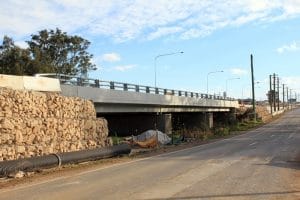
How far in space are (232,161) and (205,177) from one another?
245 inches

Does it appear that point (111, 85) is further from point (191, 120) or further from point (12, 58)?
point (191, 120)

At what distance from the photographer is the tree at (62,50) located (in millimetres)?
81312

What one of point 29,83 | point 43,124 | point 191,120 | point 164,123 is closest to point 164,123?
point 164,123

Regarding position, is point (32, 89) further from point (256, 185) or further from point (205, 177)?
point (256, 185)

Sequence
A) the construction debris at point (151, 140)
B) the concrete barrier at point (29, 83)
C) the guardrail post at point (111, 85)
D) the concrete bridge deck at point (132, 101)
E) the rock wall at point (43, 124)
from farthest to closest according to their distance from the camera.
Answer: the guardrail post at point (111, 85) < the construction debris at point (151, 140) < the concrete bridge deck at point (132, 101) < the concrete barrier at point (29, 83) < the rock wall at point (43, 124)

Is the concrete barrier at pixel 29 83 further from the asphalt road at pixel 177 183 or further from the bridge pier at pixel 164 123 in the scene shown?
the bridge pier at pixel 164 123

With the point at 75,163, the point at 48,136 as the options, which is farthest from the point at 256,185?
the point at 48,136

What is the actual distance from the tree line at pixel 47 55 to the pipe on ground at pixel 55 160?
42.1 m

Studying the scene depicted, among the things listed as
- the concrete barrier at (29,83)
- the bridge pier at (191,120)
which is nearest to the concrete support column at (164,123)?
the bridge pier at (191,120)

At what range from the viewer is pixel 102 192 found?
13.3 meters

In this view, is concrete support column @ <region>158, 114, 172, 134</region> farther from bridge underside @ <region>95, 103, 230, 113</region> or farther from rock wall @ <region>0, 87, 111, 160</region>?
rock wall @ <region>0, 87, 111, 160</region>

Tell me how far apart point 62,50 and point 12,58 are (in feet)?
51.7

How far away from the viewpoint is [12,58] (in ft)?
226

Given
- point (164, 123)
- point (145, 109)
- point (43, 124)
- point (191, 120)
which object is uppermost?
point (145, 109)
